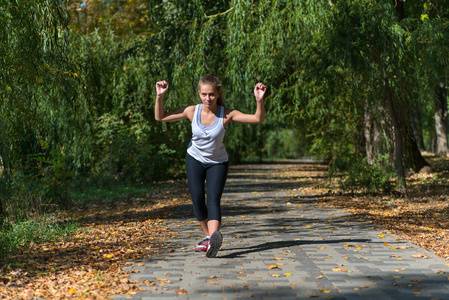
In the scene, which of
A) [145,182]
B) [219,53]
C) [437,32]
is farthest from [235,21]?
[145,182]

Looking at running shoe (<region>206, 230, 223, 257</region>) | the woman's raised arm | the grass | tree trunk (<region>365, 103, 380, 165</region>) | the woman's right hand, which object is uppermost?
the woman's right hand

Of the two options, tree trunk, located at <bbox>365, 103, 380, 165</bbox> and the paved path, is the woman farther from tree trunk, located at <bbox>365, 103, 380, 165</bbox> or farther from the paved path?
tree trunk, located at <bbox>365, 103, 380, 165</bbox>

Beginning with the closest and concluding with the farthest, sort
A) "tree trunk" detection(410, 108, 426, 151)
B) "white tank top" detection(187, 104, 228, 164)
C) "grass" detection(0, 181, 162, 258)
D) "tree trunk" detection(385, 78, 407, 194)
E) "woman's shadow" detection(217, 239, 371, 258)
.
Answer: "white tank top" detection(187, 104, 228, 164), "woman's shadow" detection(217, 239, 371, 258), "grass" detection(0, 181, 162, 258), "tree trunk" detection(385, 78, 407, 194), "tree trunk" detection(410, 108, 426, 151)

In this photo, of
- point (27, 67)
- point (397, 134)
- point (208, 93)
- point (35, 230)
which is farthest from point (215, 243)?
point (397, 134)

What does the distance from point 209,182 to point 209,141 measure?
46 centimetres

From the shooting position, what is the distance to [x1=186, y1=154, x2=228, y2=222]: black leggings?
20.0 feet

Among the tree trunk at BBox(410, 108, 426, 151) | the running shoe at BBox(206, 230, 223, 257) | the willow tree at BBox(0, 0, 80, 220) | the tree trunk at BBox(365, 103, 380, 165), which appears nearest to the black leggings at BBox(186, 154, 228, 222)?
the running shoe at BBox(206, 230, 223, 257)

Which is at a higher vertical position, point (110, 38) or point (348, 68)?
point (110, 38)

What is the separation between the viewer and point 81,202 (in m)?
13.3

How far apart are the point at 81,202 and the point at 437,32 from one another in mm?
8628

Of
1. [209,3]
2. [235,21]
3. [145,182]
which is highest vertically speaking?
[209,3]

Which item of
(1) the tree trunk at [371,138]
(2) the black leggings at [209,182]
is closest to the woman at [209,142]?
(2) the black leggings at [209,182]

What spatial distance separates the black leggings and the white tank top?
77 mm

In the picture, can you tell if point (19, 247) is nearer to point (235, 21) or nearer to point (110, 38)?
point (235, 21)
